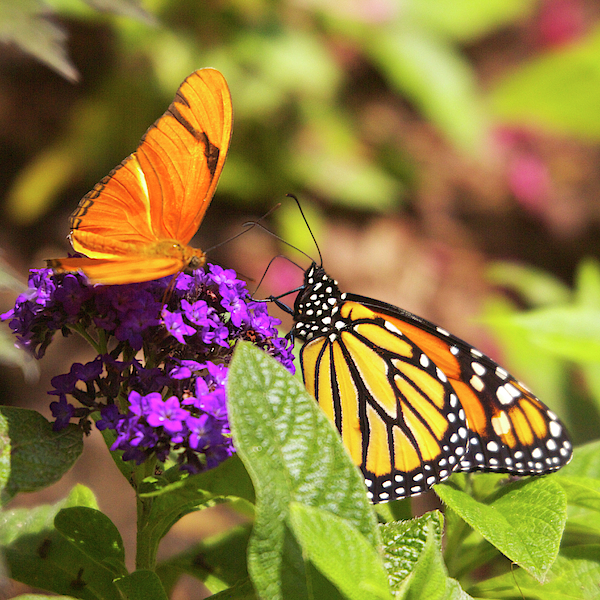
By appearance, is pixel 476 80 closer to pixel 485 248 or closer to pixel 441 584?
pixel 485 248

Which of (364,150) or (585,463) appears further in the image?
(364,150)

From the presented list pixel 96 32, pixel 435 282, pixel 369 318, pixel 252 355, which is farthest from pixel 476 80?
pixel 252 355

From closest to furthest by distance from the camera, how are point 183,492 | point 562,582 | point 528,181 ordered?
point 183,492, point 562,582, point 528,181

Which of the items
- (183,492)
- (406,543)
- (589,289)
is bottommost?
(406,543)

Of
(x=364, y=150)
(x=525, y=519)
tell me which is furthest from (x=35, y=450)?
(x=364, y=150)

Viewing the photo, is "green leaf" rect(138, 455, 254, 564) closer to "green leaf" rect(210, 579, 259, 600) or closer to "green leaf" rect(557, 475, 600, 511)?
"green leaf" rect(210, 579, 259, 600)

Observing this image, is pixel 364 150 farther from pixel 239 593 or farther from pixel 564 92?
pixel 239 593

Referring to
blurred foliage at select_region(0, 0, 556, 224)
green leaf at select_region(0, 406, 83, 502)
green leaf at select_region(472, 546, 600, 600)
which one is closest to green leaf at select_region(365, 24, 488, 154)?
blurred foliage at select_region(0, 0, 556, 224)
